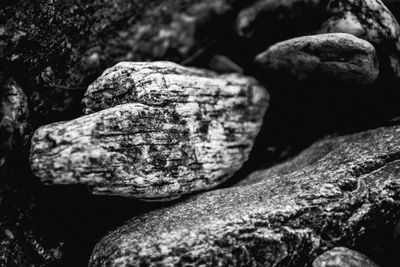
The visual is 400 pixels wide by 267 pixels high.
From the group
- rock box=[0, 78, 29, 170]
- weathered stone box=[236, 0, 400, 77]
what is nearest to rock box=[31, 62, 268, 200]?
rock box=[0, 78, 29, 170]

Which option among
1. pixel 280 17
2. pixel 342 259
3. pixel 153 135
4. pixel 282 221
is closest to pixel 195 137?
pixel 153 135

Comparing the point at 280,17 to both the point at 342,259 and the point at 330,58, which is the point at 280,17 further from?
the point at 342,259

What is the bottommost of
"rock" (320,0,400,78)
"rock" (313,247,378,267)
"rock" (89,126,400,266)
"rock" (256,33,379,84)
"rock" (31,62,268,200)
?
"rock" (313,247,378,267)

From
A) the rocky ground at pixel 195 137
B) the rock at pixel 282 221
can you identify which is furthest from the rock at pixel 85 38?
the rock at pixel 282 221

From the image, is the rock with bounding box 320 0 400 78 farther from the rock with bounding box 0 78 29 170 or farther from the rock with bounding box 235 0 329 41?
the rock with bounding box 0 78 29 170

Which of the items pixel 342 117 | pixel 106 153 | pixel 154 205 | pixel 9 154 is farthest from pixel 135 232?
pixel 342 117

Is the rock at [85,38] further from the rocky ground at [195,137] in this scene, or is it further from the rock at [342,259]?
the rock at [342,259]

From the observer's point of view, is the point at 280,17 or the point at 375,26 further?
the point at 280,17
